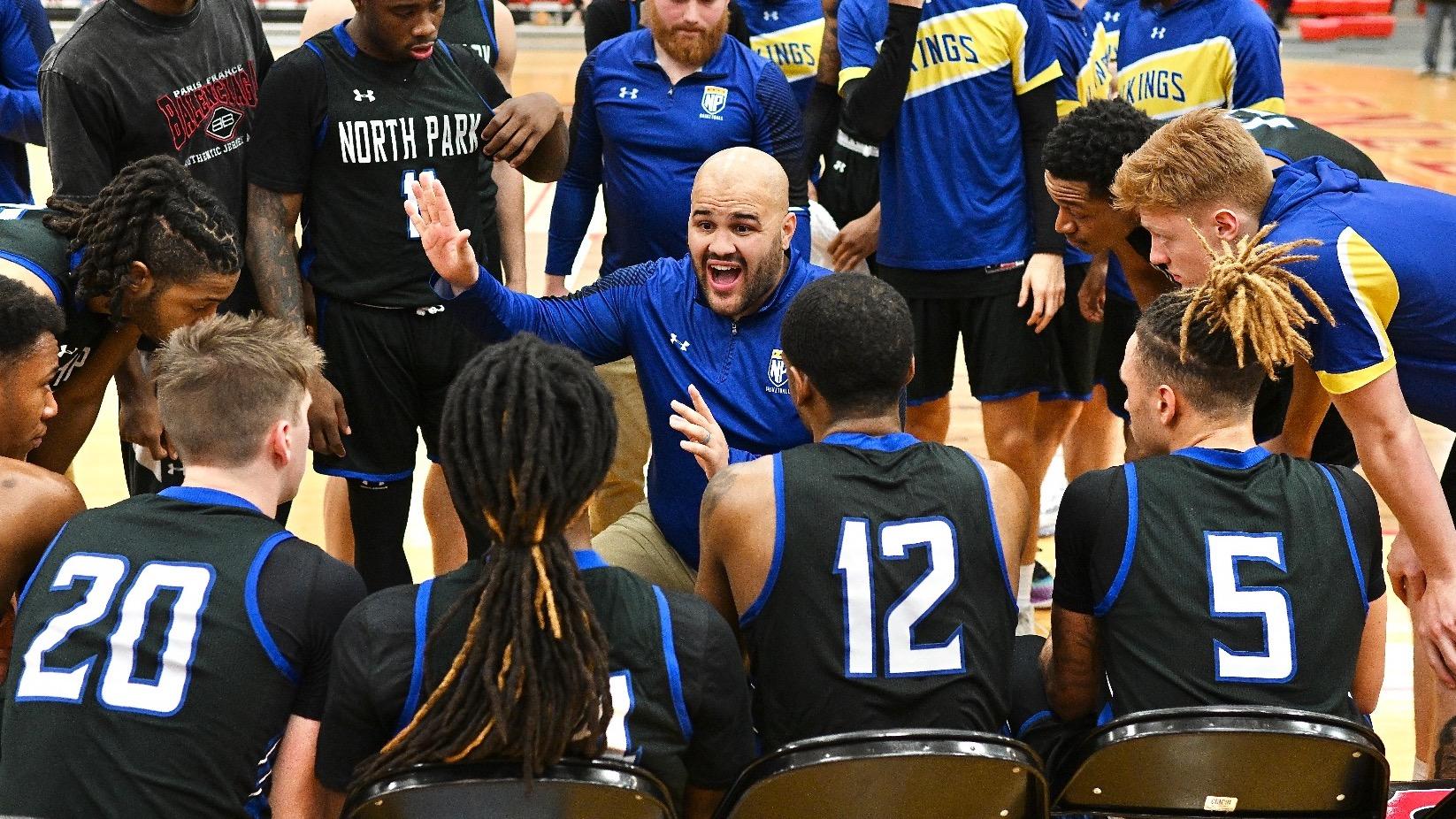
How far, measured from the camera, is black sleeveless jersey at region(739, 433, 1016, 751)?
226 cm

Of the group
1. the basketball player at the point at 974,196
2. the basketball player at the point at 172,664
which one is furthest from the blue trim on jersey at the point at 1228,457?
the basketball player at the point at 974,196

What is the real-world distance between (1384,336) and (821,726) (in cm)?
136

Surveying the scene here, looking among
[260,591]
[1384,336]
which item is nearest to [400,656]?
[260,591]

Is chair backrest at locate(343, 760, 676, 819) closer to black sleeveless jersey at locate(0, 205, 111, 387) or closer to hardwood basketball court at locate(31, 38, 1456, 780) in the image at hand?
black sleeveless jersey at locate(0, 205, 111, 387)

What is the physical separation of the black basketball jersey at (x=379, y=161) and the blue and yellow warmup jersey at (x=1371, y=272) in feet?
6.78

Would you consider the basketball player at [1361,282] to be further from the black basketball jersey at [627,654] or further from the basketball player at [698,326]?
the black basketball jersey at [627,654]

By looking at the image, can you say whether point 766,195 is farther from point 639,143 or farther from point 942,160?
point 942,160

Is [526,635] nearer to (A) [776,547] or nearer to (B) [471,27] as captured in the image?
(A) [776,547]

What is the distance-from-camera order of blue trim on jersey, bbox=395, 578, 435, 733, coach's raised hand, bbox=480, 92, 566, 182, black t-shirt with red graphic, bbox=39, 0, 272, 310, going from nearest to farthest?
blue trim on jersey, bbox=395, 578, 435, 733, black t-shirt with red graphic, bbox=39, 0, 272, 310, coach's raised hand, bbox=480, 92, 566, 182

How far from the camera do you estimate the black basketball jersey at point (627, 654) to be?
1.98m

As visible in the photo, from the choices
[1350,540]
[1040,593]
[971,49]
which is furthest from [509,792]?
[971,49]

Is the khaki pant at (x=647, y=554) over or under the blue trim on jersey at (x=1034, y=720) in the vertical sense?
under

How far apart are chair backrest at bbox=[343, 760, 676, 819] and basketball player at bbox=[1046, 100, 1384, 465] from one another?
82.8 inches

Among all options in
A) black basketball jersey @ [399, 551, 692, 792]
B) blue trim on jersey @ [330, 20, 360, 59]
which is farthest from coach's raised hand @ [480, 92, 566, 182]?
black basketball jersey @ [399, 551, 692, 792]
